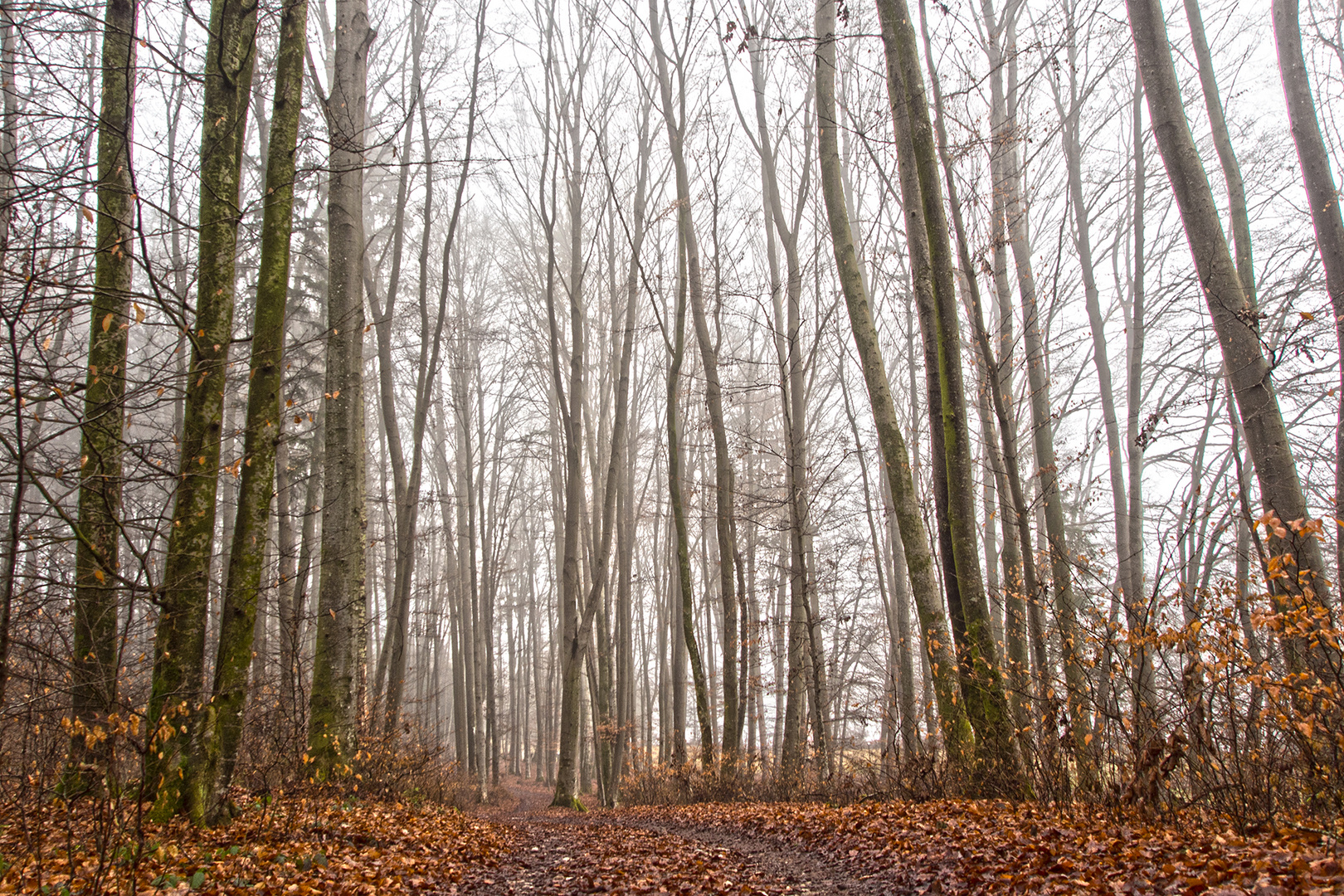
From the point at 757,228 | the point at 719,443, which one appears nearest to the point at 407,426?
the point at 757,228

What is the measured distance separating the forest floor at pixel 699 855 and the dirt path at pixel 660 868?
0.02 m

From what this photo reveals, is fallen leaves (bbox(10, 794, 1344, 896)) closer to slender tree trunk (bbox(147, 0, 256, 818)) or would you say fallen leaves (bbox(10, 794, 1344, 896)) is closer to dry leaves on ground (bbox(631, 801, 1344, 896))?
dry leaves on ground (bbox(631, 801, 1344, 896))

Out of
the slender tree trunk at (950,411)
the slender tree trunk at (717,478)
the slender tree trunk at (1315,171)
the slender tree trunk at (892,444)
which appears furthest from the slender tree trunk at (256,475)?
the slender tree trunk at (1315,171)

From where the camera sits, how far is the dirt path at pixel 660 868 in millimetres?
3879

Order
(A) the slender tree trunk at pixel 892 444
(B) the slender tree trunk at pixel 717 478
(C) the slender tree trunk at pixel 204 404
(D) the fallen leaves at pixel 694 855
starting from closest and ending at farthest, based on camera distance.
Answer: (D) the fallen leaves at pixel 694 855 → (C) the slender tree trunk at pixel 204 404 → (A) the slender tree trunk at pixel 892 444 → (B) the slender tree trunk at pixel 717 478

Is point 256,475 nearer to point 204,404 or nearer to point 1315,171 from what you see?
point 204,404

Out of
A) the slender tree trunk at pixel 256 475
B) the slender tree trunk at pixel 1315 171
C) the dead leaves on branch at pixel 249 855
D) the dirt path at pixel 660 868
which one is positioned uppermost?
the slender tree trunk at pixel 1315 171

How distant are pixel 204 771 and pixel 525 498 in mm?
22117

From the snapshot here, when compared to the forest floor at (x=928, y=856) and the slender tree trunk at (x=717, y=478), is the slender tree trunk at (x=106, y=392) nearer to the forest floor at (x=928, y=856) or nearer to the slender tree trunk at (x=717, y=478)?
the forest floor at (x=928, y=856)

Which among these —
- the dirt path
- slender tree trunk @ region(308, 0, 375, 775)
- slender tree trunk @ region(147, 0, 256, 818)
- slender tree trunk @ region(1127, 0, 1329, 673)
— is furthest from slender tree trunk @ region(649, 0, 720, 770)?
slender tree trunk @ region(147, 0, 256, 818)

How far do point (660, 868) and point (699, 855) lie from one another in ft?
1.39

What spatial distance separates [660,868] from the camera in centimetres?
453

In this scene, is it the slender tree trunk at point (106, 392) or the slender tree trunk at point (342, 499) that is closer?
the slender tree trunk at point (106, 392)

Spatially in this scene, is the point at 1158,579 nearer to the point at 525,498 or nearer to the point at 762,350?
the point at 762,350
